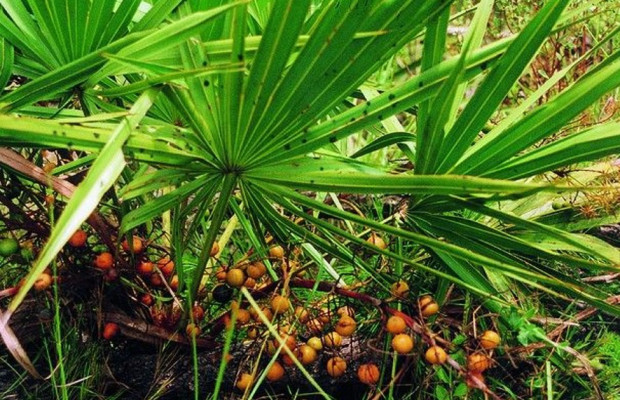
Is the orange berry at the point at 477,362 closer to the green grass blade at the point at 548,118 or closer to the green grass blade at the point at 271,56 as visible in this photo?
the green grass blade at the point at 548,118

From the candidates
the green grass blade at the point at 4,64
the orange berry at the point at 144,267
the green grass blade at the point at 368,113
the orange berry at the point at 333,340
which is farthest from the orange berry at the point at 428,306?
the green grass blade at the point at 4,64

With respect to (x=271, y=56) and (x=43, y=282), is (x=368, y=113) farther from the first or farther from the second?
(x=43, y=282)

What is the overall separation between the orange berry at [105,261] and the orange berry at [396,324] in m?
0.63

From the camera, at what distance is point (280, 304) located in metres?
1.50

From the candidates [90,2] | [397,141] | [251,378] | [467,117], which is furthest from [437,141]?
[90,2]

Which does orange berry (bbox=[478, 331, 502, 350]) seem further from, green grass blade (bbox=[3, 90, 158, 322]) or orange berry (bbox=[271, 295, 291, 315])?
green grass blade (bbox=[3, 90, 158, 322])

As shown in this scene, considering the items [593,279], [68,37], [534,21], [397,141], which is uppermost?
[68,37]

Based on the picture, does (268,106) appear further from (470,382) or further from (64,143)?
(470,382)

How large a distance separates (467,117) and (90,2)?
77cm

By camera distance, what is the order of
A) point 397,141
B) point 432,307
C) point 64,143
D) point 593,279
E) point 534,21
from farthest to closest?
1. point 593,279
2. point 397,141
3. point 432,307
4. point 534,21
5. point 64,143

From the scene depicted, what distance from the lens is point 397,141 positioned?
1602 millimetres

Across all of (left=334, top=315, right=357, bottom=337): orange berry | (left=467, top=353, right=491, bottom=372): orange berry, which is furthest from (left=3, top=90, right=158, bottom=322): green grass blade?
(left=467, top=353, right=491, bottom=372): orange berry

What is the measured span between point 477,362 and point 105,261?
0.82 metres

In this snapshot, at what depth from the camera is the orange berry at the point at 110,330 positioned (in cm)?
163
